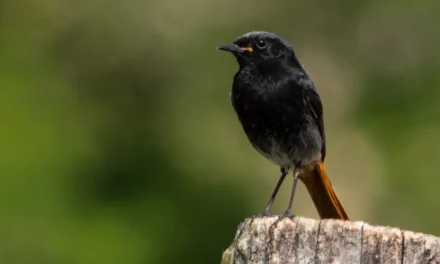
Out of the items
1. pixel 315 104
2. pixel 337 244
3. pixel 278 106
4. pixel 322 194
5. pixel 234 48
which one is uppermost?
pixel 234 48

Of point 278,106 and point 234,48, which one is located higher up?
point 234,48

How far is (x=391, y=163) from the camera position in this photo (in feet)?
35.1

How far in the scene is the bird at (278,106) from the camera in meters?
5.75

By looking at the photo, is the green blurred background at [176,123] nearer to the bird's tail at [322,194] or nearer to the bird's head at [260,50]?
the bird's tail at [322,194]

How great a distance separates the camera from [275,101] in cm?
571

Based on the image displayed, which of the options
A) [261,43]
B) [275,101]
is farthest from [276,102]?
[261,43]

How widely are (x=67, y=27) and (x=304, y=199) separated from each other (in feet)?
12.1

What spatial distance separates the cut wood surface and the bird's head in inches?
91.5

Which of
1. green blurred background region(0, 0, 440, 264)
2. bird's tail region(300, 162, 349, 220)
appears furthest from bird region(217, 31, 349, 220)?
green blurred background region(0, 0, 440, 264)

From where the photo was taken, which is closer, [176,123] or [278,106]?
[278,106]

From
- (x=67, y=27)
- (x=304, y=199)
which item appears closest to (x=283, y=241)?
(x=304, y=199)

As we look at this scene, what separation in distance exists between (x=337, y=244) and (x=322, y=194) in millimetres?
2474

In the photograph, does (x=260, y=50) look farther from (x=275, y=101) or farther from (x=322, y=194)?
(x=322, y=194)

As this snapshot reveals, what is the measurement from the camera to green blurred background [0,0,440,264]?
9094 millimetres
